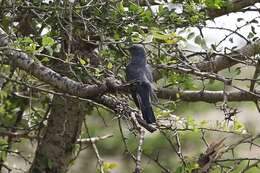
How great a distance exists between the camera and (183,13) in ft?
8.04

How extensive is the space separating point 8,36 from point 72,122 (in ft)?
3.42

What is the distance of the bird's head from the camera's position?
2.06m

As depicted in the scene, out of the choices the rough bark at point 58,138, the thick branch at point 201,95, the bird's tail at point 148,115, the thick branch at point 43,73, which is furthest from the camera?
the rough bark at point 58,138

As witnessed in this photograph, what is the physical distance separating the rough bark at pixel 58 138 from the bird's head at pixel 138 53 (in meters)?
0.92

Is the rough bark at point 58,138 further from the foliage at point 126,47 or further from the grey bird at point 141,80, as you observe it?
the grey bird at point 141,80

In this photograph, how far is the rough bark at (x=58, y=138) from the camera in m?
3.00

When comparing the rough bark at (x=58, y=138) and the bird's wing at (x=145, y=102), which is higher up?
the rough bark at (x=58, y=138)

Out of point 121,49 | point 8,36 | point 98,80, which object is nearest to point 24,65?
point 8,36

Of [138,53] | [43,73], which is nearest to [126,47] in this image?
[138,53]

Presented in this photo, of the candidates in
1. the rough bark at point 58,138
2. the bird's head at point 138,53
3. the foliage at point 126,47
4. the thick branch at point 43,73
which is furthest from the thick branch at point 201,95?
the thick branch at point 43,73

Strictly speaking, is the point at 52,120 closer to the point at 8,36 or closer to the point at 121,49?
the point at 121,49

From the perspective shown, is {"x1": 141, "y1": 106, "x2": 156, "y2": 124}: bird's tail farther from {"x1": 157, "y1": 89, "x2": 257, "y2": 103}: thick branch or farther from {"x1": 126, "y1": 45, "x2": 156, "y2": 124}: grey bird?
{"x1": 157, "y1": 89, "x2": 257, "y2": 103}: thick branch

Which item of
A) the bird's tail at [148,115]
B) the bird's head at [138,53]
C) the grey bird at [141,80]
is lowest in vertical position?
the bird's tail at [148,115]

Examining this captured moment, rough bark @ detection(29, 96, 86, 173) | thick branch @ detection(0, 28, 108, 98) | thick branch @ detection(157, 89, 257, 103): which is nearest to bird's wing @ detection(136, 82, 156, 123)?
thick branch @ detection(0, 28, 108, 98)
